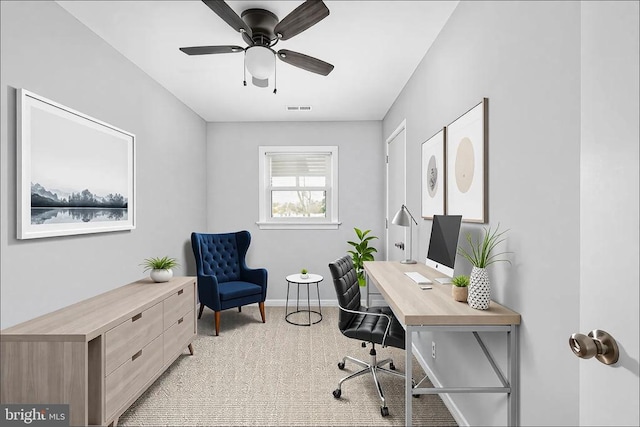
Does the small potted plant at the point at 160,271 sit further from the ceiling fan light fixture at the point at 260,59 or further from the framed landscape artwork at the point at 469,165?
the framed landscape artwork at the point at 469,165

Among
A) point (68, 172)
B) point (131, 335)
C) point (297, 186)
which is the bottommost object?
point (131, 335)

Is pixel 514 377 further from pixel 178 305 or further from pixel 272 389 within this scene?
pixel 178 305

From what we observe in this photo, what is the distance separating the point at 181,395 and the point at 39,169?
1781 millimetres

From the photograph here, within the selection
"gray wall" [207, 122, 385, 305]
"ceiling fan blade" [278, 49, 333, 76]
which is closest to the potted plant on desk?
"ceiling fan blade" [278, 49, 333, 76]

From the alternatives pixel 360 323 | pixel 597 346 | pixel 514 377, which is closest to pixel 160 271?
pixel 360 323

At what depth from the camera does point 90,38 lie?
236 centimetres

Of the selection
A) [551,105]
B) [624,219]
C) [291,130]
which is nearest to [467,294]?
[551,105]

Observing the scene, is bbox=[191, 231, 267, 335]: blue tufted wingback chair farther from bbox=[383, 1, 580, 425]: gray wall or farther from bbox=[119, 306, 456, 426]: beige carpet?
bbox=[383, 1, 580, 425]: gray wall

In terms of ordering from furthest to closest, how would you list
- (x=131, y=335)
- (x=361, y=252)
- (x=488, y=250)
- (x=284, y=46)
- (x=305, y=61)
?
(x=361, y=252) → (x=284, y=46) → (x=305, y=61) → (x=131, y=335) → (x=488, y=250)

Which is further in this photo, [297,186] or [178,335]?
[297,186]

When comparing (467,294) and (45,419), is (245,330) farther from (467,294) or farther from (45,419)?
(467,294)

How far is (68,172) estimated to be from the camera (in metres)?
2.14

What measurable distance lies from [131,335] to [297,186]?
3165mm

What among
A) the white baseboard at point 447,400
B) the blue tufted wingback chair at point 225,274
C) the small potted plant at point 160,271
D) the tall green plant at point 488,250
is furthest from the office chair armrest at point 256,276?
the tall green plant at point 488,250
